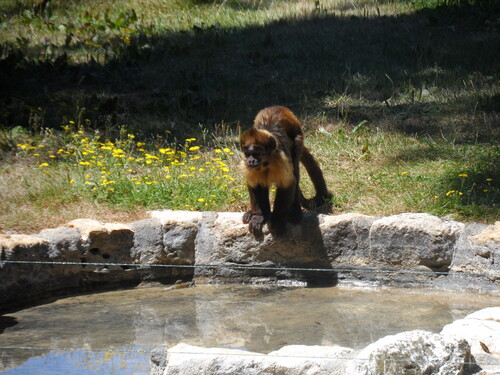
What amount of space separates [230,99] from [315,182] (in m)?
3.81

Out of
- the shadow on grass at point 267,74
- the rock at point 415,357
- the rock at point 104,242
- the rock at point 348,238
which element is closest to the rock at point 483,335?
the rock at point 415,357

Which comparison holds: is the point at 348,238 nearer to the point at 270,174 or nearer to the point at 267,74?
the point at 270,174

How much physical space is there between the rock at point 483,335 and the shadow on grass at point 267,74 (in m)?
4.81

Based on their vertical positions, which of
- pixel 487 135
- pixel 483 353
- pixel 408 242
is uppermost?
pixel 487 135

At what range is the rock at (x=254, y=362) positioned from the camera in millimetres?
4734

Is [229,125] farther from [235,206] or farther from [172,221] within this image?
[172,221]

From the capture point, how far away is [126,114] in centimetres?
1126

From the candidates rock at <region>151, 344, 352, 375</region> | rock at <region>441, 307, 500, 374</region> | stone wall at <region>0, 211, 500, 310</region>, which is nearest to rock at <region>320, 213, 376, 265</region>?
stone wall at <region>0, 211, 500, 310</region>

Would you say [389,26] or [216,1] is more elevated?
[216,1]

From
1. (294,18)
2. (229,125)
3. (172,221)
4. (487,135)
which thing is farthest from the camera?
(294,18)

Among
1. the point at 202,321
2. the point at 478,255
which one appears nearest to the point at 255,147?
the point at 202,321

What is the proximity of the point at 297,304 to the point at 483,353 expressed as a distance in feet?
7.17

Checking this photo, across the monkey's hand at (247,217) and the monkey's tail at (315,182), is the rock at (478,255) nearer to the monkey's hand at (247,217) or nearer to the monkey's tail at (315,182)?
the monkey's tail at (315,182)

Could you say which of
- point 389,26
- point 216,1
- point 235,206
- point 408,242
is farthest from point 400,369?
point 216,1
